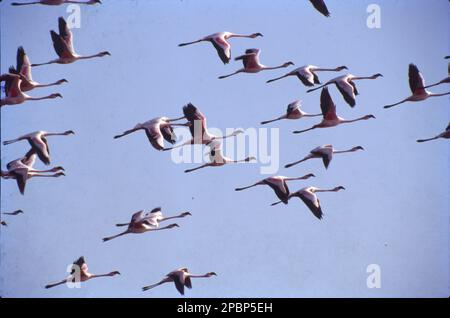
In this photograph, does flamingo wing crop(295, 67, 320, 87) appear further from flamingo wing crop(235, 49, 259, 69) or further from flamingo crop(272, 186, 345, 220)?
flamingo crop(272, 186, 345, 220)

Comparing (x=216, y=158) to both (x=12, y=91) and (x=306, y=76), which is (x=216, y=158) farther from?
(x=12, y=91)

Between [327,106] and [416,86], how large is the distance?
4.42 ft

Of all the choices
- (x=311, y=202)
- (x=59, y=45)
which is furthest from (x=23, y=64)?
(x=311, y=202)

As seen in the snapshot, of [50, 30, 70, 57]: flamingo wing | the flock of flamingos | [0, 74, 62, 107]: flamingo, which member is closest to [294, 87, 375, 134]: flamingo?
the flock of flamingos

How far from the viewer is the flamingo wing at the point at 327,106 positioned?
1798cm

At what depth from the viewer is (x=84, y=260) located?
18.9 m

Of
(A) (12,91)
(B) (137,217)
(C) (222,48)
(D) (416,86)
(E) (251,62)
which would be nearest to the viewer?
(C) (222,48)

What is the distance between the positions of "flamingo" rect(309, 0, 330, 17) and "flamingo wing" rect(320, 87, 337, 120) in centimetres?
127

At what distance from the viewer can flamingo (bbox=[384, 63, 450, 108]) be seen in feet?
59.7

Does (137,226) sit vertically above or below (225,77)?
below

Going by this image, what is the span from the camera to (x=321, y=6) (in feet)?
56.0
